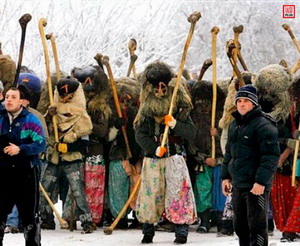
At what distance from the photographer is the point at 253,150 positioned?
8.09m

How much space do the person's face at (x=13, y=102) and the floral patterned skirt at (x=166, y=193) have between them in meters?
2.02

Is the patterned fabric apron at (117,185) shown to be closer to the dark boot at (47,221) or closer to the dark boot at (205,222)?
the dark boot at (47,221)

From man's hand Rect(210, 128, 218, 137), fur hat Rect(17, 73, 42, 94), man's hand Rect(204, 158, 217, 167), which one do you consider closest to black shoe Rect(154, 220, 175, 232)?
man's hand Rect(204, 158, 217, 167)

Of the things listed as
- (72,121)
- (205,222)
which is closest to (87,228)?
(72,121)

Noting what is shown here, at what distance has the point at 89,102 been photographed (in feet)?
37.2

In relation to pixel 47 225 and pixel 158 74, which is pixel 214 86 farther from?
pixel 47 225

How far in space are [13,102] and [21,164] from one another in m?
0.55

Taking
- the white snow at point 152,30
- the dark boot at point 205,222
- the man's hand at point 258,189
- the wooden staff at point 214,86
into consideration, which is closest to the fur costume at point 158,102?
the wooden staff at point 214,86

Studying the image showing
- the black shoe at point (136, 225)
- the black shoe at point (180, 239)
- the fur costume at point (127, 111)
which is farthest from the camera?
the black shoe at point (136, 225)

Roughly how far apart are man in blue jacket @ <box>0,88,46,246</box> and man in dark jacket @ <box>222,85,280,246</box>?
1721 millimetres

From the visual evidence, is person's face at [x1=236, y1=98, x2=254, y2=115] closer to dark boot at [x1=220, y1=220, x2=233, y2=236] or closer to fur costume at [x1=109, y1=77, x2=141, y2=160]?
dark boot at [x1=220, y1=220, x2=233, y2=236]

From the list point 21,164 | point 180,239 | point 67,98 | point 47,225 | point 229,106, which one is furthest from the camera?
point 47,225

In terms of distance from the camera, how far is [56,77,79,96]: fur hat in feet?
35.7

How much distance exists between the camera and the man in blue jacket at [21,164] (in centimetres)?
848
